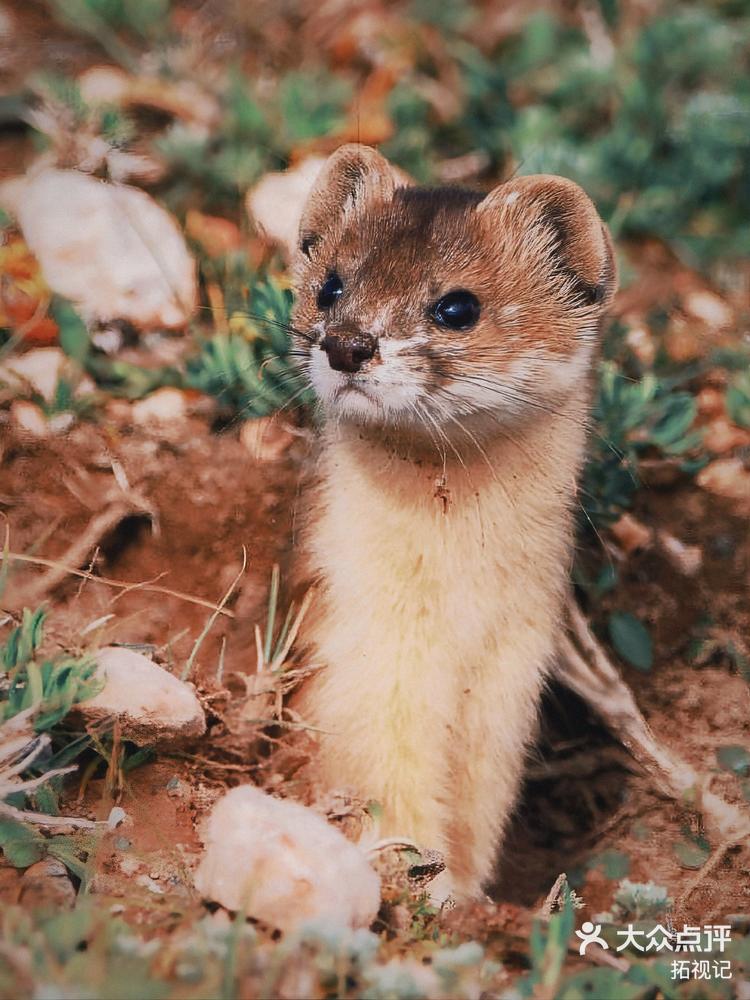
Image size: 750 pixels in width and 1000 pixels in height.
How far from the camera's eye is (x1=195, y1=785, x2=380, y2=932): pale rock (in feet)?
5.16

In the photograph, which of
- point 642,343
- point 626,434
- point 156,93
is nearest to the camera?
point 626,434

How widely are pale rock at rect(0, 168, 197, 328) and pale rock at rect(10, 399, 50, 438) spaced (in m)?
0.31

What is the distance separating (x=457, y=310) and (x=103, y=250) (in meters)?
1.18

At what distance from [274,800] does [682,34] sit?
117 inches

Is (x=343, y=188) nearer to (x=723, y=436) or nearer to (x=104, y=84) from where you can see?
(x=723, y=436)

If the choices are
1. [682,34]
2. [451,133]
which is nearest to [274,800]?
[451,133]

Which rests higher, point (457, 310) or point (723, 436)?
point (457, 310)

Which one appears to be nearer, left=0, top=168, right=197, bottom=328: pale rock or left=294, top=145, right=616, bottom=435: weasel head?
left=294, top=145, right=616, bottom=435: weasel head

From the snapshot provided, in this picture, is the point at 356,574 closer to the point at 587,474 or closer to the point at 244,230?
the point at 587,474

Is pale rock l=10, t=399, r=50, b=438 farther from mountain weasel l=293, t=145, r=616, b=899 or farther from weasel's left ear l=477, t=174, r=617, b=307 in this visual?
weasel's left ear l=477, t=174, r=617, b=307

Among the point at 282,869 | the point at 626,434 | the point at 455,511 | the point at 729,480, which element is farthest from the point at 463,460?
the point at 729,480

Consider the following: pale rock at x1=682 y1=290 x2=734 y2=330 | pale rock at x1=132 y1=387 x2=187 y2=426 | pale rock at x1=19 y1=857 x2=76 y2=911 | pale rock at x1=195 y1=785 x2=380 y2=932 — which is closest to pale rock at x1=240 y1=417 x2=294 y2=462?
pale rock at x1=132 y1=387 x2=187 y2=426

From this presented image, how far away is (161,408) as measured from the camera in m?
2.66

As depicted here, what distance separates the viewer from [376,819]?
199cm
